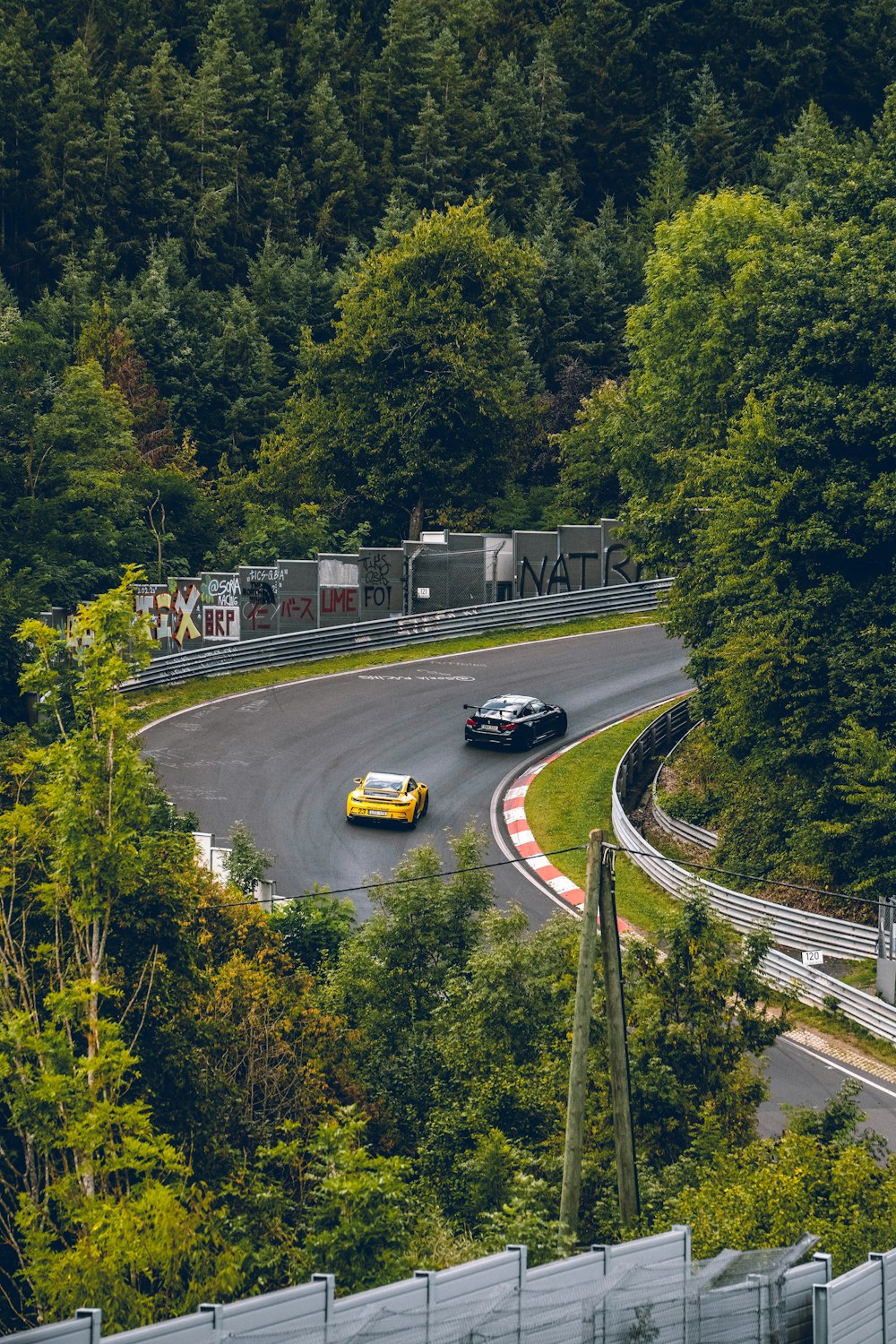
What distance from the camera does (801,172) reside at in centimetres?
8894

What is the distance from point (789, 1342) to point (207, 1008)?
35.4ft

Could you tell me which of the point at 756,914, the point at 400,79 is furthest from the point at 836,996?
the point at 400,79

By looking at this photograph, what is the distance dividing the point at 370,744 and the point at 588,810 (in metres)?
6.94

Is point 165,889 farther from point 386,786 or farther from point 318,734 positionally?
point 318,734

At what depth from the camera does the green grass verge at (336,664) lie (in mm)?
47719

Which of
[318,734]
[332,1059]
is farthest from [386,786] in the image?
[332,1059]

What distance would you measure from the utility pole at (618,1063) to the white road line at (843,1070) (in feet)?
29.7

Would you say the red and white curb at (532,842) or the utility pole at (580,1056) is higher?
the utility pole at (580,1056)

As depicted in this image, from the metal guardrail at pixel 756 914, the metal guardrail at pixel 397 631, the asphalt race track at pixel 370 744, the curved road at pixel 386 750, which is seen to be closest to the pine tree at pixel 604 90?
the metal guardrail at pixel 397 631

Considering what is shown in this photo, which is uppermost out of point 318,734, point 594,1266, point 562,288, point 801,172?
point 801,172

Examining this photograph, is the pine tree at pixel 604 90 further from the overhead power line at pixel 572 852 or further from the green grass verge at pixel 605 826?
the overhead power line at pixel 572 852

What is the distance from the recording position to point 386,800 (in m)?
38.7

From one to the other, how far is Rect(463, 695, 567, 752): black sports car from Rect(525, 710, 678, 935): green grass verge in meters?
1.10

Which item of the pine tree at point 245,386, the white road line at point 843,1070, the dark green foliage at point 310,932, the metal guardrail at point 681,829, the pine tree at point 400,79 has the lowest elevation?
the white road line at point 843,1070
